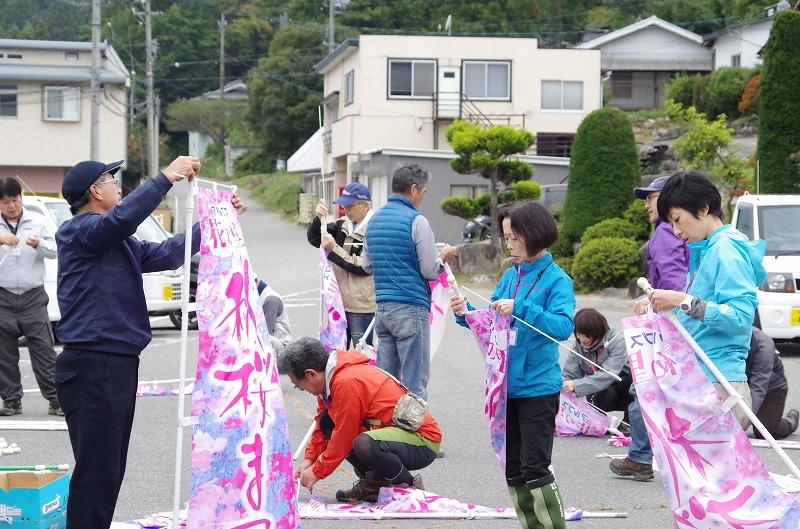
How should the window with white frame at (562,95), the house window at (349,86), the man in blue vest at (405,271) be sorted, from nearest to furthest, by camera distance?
the man in blue vest at (405,271) → the window with white frame at (562,95) → the house window at (349,86)

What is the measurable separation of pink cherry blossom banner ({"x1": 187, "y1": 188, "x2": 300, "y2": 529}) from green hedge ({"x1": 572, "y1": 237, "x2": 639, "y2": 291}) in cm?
1719

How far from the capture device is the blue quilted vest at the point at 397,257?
7.77m

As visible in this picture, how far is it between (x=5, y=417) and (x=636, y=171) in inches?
664

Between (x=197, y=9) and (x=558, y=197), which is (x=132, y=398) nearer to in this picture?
(x=558, y=197)

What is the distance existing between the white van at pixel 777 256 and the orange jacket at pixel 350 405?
7722mm

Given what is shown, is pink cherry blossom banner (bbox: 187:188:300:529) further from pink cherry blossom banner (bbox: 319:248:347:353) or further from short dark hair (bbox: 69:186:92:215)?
pink cherry blossom banner (bbox: 319:248:347:353)

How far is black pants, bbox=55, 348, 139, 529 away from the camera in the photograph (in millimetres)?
5012

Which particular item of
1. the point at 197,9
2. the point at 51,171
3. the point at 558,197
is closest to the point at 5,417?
the point at 558,197

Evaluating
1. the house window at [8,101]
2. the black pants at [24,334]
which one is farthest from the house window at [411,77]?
the black pants at [24,334]

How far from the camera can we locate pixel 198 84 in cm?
7819

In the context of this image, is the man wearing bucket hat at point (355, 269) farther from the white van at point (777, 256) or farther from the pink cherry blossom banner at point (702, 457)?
the white van at point (777, 256)

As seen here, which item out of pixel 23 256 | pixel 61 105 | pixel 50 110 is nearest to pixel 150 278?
pixel 23 256

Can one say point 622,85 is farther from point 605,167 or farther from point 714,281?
point 714,281

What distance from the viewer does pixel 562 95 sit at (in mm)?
42656
